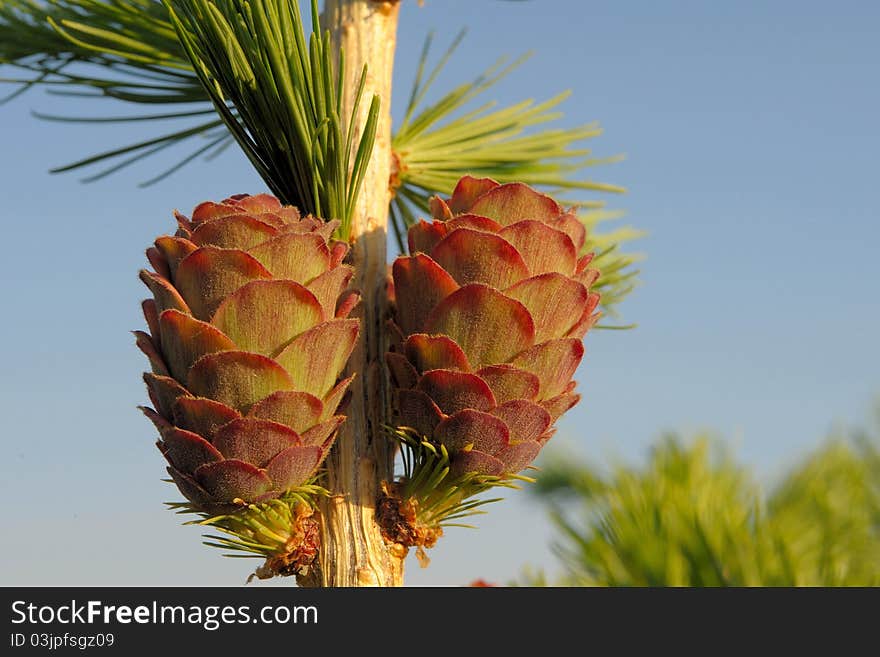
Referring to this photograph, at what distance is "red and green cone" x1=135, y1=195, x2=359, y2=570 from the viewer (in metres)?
1.09

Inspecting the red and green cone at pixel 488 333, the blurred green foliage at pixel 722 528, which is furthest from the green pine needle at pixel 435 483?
the blurred green foliage at pixel 722 528

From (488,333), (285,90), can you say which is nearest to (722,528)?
(488,333)

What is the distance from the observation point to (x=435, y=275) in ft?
3.90

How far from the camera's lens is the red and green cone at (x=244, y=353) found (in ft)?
3.59

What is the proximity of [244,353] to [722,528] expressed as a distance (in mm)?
557

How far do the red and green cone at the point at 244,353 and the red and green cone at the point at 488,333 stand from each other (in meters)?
0.10

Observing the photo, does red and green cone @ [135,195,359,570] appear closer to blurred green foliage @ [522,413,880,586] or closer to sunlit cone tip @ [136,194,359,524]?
sunlit cone tip @ [136,194,359,524]

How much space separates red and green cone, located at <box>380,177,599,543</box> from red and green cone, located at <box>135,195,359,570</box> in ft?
0.32

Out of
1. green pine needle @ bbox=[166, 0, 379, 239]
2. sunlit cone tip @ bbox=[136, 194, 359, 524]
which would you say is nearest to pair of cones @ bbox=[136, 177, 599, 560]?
sunlit cone tip @ bbox=[136, 194, 359, 524]

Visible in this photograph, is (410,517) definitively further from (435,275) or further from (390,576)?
(435,275)

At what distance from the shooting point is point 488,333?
117 cm

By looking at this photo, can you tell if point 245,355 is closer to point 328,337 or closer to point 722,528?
point 328,337
